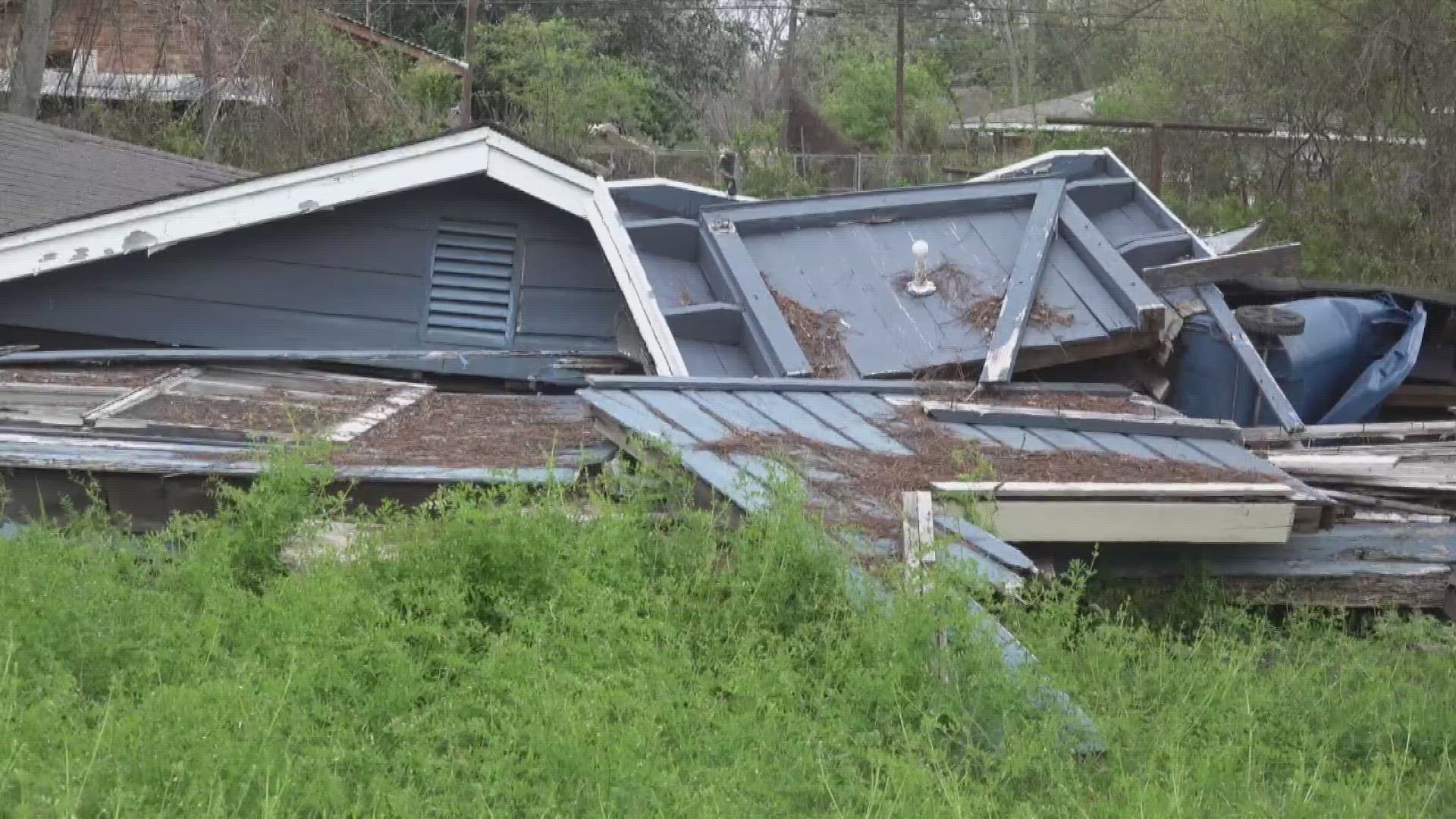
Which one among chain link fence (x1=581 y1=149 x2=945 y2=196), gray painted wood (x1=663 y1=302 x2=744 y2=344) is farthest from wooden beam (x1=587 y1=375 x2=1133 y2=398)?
chain link fence (x1=581 y1=149 x2=945 y2=196)

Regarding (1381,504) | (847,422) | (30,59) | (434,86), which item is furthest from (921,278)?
(434,86)

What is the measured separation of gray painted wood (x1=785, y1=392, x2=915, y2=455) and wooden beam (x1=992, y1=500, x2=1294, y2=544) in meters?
0.69

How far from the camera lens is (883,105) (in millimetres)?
37562

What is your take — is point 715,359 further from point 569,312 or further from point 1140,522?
point 1140,522

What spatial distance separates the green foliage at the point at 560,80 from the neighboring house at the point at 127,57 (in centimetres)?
671

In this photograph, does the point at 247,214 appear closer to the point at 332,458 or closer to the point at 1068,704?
the point at 332,458

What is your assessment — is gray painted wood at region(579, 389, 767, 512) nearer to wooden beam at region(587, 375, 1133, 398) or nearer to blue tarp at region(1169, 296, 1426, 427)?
wooden beam at region(587, 375, 1133, 398)

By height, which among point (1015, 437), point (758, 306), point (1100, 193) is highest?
point (1100, 193)

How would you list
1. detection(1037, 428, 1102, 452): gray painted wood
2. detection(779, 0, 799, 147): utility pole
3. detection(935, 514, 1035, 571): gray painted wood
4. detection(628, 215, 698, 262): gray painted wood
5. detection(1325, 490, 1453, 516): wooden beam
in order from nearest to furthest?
detection(935, 514, 1035, 571): gray painted wood → detection(1037, 428, 1102, 452): gray painted wood → detection(1325, 490, 1453, 516): wooden beam → detection(628, 215, 698, 262): gray painted wood → detection(779, 0, 799, 147): utility pole

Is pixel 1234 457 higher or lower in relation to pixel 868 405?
lower

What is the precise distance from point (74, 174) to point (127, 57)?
1157cm

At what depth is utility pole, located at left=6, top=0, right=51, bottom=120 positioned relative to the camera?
19.5 meters

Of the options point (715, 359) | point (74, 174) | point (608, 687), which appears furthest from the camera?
point (74, 174)

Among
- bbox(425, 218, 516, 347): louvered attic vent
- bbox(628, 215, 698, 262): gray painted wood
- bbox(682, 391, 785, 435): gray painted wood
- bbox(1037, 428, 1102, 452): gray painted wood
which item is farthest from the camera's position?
bbox(425, 218, 516, 347): louvered attic vent
